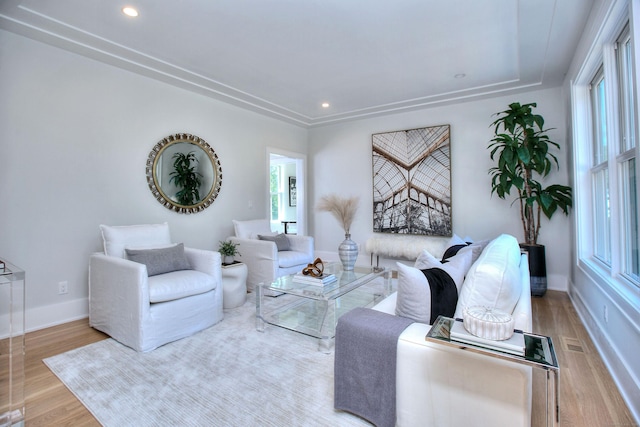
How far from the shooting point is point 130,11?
2.46 metres

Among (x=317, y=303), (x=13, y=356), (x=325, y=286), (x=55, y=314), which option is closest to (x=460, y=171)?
(x=317, y=303)

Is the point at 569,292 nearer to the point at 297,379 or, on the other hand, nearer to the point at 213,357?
the point at 297,379

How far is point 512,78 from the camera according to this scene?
150 inches

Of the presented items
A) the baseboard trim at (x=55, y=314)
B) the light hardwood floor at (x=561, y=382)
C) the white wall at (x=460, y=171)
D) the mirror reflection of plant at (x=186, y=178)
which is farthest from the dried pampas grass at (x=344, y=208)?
the baseboard trim at (x=55, y=314)

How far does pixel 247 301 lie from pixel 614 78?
379 centimetres

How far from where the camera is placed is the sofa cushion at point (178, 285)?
248 cm

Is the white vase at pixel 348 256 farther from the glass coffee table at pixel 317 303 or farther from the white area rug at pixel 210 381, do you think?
the white area rug at pixel 210 381

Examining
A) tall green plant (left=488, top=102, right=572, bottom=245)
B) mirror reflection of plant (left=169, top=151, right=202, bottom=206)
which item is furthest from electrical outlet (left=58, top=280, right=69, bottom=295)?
Result: tall green plant (left=488, top=102, right=572, bottom=245)

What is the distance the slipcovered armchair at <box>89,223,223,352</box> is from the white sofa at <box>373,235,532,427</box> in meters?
1.92

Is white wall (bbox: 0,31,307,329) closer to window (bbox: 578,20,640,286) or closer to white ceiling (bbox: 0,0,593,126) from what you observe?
white ceiling (bbox: 0,0,593,126)

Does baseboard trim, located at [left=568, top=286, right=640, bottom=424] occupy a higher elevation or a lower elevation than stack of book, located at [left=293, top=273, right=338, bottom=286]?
lower

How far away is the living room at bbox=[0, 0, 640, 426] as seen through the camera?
2.70 meters

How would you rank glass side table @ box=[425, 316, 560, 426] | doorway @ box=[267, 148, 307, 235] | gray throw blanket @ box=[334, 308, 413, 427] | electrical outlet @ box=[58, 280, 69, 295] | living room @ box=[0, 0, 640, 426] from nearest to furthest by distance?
glass side table @ box=[425, 316, 560, 426]
gray throw blanket @ box=[334, 308, 413, 427]
living room @ box=[0, 0, 640, 426]
electrical outlet @ box=[58, 280, 69, 295]
doorway @ box=[267, 148, 307, 235]

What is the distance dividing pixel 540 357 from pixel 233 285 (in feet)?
9.44
